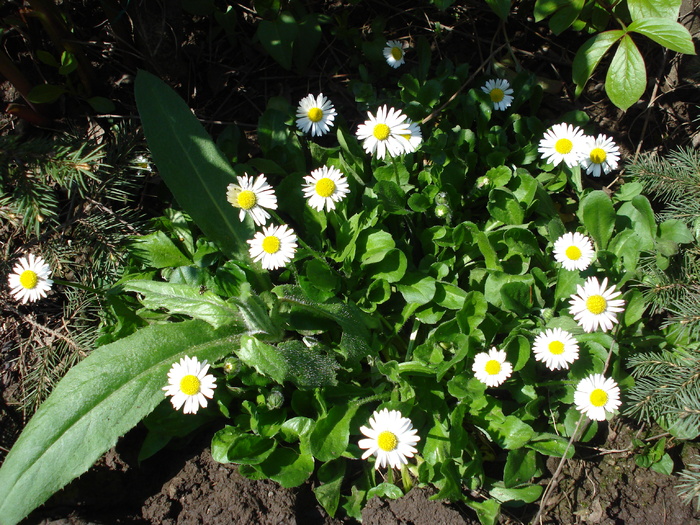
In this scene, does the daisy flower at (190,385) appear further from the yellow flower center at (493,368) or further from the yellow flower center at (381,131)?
the yellow flower center at (381,131)

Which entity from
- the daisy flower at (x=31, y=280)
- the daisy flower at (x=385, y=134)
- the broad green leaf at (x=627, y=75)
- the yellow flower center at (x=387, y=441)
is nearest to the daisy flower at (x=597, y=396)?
the yellow flower center at (x=387, y=441)

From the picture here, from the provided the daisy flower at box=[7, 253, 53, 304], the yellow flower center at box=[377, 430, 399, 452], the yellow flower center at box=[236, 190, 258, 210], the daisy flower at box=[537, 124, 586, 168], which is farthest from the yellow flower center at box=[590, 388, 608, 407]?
the daisy flower at box=[7, 253, 53, 304]

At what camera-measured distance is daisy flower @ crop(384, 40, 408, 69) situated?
3.13 meters

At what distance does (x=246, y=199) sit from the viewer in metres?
2.46

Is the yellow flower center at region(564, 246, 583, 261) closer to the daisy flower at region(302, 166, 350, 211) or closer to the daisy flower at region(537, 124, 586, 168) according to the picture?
the daisy flower at region(537, 124, 586, 168)

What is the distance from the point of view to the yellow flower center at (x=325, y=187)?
2.54 metres

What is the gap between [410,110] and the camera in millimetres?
2938

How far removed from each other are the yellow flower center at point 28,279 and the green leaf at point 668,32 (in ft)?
9.46

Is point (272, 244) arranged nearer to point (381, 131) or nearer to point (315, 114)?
point (381, 131)

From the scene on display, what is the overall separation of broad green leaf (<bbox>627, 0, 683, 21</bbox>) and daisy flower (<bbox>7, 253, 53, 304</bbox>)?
2.88 metres

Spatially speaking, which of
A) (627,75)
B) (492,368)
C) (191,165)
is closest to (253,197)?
(191,165)

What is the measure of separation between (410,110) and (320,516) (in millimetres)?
2088

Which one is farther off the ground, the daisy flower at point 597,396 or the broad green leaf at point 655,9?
the broad green leaf at point 655,9

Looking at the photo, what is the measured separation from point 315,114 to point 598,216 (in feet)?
5.02
